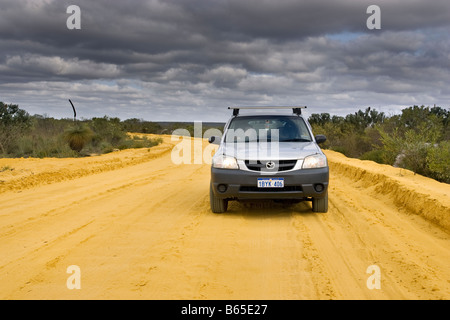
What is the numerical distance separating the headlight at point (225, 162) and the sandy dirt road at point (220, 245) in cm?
87

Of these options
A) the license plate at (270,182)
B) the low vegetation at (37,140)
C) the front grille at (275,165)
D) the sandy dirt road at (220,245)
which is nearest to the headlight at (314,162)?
the front grille at (275,165)

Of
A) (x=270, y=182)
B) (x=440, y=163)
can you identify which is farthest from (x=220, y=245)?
(x=440, y=163)

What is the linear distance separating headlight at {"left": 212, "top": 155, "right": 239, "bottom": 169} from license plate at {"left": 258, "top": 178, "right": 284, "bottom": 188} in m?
0.48

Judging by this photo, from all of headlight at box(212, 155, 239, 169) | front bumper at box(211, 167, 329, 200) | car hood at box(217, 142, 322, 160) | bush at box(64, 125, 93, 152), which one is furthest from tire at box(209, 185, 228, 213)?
bush at box(64, 125, 93, 152)

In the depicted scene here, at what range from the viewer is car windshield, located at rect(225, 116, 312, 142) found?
26.8 ft

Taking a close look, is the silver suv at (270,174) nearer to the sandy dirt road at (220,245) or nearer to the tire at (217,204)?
the tire at (217,204)

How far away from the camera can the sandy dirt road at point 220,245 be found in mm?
4039

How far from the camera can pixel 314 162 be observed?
23.0 feet

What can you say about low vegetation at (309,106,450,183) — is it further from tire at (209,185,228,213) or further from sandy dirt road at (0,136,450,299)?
tire at (209,185,228,213)

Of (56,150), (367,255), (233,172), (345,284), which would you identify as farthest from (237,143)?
(56,150)

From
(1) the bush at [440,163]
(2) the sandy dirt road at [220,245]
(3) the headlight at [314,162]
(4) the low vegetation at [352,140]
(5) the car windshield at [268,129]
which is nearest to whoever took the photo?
(2) the sandy dirt road at [220,245]

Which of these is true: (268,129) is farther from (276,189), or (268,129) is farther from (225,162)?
(276,189)

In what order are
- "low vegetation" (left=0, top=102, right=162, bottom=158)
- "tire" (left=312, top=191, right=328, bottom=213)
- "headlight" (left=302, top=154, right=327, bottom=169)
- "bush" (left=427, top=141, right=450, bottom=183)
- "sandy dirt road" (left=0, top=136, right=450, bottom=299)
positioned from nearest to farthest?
"sandy dirt road" (left=0, top=136, right=450, bottom=299) → "headlight" (left=302, top=154, right=327, bottom=169) → "tire" (left=312, top=191, right=328, bottom=213) → "bush" (left=427, top=141, right=450, bottom=183) → "low vegetation" (left=0, top=102, right=162, bottom=158)

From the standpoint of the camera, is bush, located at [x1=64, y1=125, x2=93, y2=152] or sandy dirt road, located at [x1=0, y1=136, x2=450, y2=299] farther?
bush, located at [x1=64, y1=125, x2=93, y2=152]
